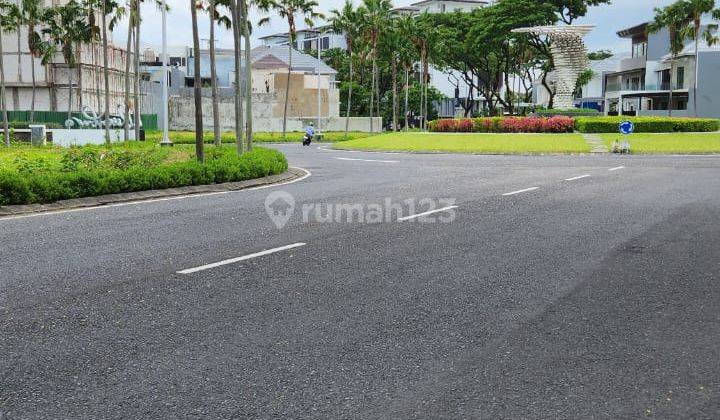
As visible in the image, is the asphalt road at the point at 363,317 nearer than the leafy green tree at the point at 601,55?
Yes

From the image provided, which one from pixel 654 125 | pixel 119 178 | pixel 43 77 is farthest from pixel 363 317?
pixel 43 77

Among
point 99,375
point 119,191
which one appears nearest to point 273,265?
point 99,375

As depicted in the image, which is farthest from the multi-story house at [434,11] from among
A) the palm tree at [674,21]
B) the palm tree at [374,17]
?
the palm tree at [674,21]

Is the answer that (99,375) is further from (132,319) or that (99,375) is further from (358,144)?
(358,144)

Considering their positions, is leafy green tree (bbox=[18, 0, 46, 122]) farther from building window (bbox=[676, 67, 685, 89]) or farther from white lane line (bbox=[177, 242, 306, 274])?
building window (bbox=[676, 67, 685, 89])

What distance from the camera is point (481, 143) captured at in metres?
40.6

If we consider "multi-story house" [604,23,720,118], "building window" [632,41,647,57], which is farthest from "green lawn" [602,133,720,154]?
"building window" [632,41,647,57]

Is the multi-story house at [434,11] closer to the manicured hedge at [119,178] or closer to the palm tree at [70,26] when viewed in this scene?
the palm tree at [70,26]

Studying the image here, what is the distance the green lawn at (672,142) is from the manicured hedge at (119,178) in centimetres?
2138

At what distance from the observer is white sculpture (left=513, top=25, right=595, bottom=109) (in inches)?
2008

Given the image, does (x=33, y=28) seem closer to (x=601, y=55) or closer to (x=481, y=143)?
(x=481, y=143)

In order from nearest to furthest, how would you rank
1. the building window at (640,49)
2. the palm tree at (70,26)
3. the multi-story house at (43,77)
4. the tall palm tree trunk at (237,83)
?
the tall palm tree trunk at (237,83)
the palm tree at (70,26)
the multi-story house at (43,77)
the building window at (640,49)

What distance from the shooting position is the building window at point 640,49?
78.7 meters

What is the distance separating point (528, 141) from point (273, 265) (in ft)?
110
